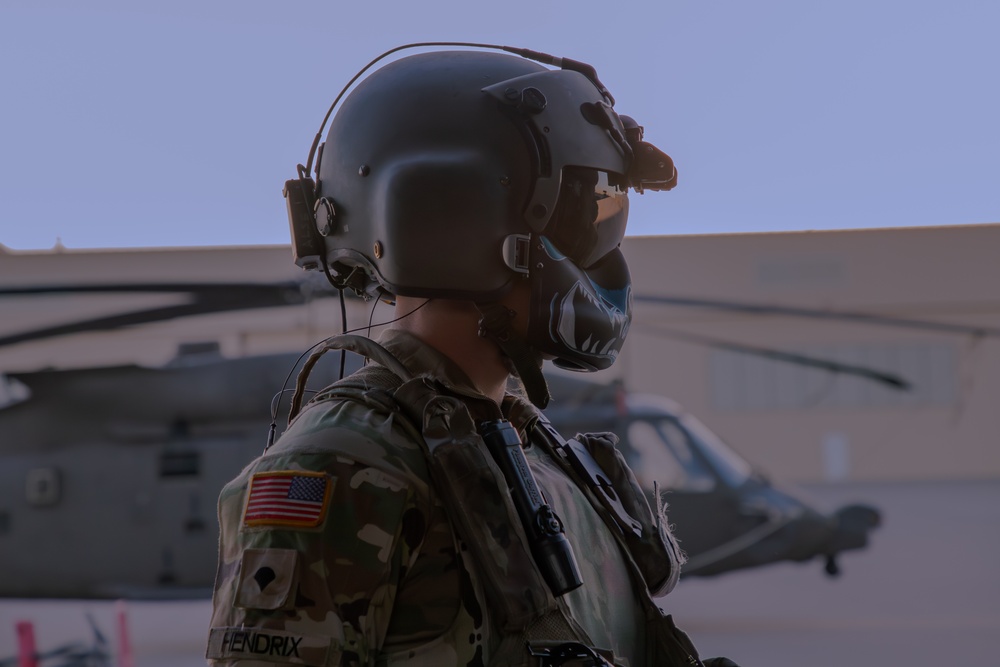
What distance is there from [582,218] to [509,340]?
180mm

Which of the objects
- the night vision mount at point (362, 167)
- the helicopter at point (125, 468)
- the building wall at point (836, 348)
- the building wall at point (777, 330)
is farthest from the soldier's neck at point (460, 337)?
the building wall at point (836, 348)

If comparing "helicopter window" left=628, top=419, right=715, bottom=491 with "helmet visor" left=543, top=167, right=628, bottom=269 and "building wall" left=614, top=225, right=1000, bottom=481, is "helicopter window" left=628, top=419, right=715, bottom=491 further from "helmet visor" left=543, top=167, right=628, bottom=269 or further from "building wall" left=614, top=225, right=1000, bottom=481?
"building wall" left=614, top=225, right=1000, bottom=481

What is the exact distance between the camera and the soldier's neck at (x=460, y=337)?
1.29 m

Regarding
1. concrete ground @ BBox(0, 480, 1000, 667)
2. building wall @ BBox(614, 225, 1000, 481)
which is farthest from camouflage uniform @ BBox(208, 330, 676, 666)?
building wall @ BBox(614, 225, 1000, 481)

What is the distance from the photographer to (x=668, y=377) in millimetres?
17703

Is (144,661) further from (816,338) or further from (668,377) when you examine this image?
(816,338)

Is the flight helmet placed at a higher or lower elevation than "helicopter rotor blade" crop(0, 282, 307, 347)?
higher

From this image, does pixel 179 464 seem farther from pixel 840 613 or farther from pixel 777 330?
pixel 777 330

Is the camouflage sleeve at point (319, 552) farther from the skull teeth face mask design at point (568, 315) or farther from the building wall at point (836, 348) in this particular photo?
the building wall at point (836, 348)

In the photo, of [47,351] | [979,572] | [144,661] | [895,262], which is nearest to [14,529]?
[144,661]

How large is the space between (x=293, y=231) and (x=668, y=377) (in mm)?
16590

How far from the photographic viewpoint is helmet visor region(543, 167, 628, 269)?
4.30 ft

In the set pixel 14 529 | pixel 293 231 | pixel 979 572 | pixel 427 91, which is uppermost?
pixel 427 91

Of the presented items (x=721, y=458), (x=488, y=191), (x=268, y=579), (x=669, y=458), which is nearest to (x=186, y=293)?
(x=669, y=458)
